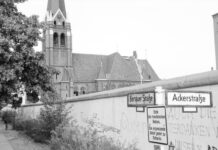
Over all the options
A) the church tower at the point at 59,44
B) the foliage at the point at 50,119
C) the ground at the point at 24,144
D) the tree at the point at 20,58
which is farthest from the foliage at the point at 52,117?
the church tower at the point at 59,44

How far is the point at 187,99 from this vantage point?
136 inches

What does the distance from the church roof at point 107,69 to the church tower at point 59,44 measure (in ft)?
9.38

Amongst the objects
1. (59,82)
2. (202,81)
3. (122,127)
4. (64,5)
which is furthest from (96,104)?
(64,5)

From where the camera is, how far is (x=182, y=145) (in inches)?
268

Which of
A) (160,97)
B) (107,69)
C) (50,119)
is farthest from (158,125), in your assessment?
(107,69)

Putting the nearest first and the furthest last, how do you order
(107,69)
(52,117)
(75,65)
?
(52,117)
(75,65)
(107,69)

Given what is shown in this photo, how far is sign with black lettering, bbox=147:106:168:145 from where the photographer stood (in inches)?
127

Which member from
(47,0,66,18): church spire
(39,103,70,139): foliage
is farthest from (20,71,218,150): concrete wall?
(47,0,66,18): church spire

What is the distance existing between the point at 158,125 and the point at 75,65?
65236 mm

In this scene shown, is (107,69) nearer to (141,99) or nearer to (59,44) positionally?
(59,44)

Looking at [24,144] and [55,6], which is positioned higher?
[55,6]

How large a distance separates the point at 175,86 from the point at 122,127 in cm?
367

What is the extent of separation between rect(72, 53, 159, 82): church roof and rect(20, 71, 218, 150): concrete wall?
5242cm

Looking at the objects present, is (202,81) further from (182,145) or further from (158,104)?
(158,104)
